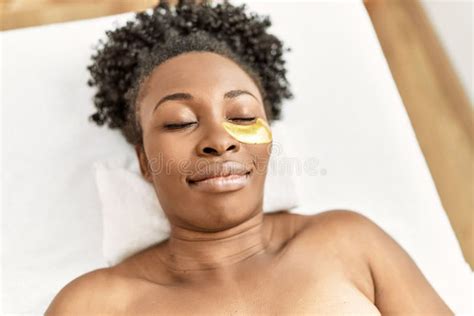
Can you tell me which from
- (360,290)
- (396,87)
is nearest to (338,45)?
(396,87)

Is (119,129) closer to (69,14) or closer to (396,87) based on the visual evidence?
(69,14)

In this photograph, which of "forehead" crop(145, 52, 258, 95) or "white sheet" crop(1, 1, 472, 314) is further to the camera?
"white sheet" crop(1, 1, 472, 314)

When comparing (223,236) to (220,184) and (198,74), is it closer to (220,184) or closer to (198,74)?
(220,184)

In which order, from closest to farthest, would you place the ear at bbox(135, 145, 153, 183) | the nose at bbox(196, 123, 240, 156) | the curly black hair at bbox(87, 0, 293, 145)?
the nose at bbox(196, 123, 240, 156), the ear at bbox(135, 145, 153, 183), the curly black hair at bbox(87, 0, 293, 145)

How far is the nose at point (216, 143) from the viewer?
1.18m

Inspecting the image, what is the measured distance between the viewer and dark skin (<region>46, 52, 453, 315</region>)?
121cm

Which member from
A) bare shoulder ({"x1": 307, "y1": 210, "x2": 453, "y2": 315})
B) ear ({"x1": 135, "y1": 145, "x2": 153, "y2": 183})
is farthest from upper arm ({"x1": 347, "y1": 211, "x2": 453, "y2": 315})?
ear ({"x1": 135, "y1": 145, "x2": 153, "y2": 183})

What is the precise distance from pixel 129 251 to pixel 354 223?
58 centimetres

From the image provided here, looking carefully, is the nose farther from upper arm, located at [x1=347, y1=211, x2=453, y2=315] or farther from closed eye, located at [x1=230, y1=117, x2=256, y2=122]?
upper arm, located at [x1=347, y1=211, x2=453, y2=315]

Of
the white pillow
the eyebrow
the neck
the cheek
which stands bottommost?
the neck

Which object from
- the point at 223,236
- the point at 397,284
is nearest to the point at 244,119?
the point at 223,236

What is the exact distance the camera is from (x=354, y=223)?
4.50ft

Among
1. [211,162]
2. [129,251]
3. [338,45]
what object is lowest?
[129,251]

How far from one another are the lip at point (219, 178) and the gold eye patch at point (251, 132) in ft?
0.21
